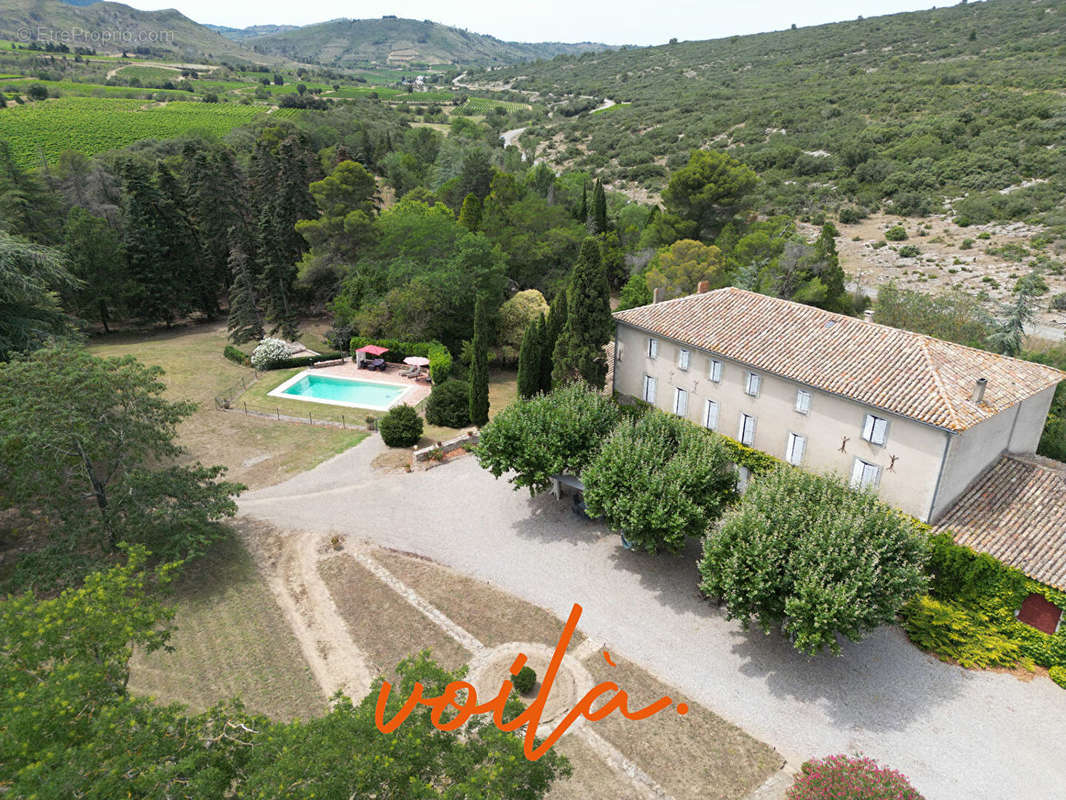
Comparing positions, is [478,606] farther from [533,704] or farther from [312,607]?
[312,607]

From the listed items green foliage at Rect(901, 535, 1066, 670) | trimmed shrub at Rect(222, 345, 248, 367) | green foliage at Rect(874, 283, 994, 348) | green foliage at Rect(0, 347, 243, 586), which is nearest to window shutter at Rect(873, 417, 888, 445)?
green foliage at Rect(901, 535, 1066, 670)

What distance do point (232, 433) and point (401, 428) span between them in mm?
10720

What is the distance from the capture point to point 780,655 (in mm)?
22109

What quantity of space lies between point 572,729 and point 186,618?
15117mm

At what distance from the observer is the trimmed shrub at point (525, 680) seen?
21031mm

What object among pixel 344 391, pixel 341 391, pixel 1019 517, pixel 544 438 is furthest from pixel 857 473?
pixel 341 391

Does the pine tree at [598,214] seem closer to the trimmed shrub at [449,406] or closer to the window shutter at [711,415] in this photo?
the trimmed shrub at [449,406]

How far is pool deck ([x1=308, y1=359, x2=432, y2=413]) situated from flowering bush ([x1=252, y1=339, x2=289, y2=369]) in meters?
2.75

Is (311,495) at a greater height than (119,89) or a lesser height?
lesser

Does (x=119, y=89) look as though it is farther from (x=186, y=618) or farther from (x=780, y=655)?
(x=780, y=655)

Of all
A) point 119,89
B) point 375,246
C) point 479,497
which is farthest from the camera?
point 119,89

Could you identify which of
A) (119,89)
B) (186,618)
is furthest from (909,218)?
(119,89)

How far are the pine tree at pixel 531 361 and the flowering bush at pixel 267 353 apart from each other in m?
21.4

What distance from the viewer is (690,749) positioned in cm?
1880
